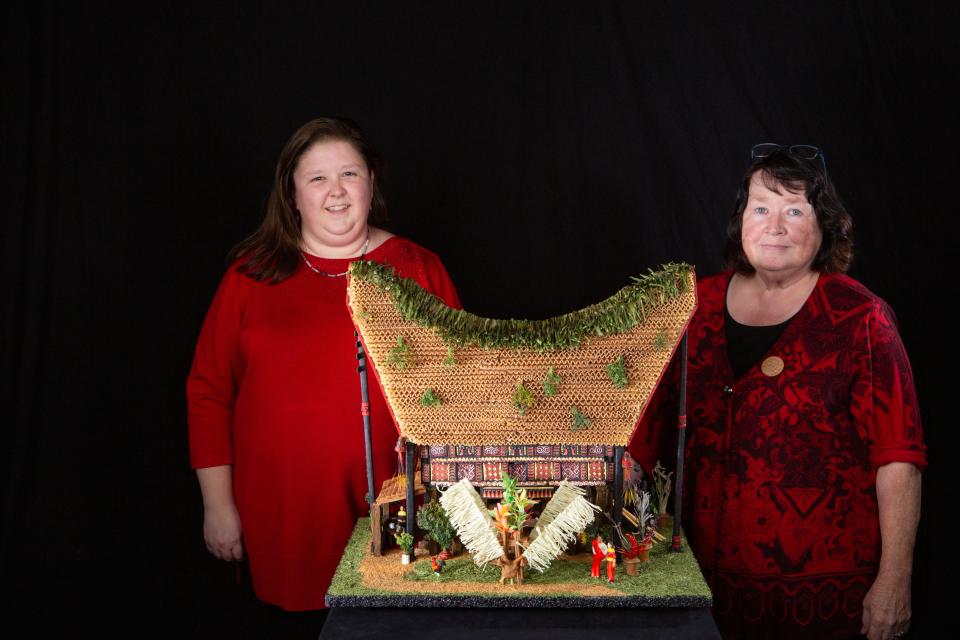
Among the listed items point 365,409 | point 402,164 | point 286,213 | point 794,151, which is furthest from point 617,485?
point 402,164

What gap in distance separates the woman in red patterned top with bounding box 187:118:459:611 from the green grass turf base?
2.26 feet

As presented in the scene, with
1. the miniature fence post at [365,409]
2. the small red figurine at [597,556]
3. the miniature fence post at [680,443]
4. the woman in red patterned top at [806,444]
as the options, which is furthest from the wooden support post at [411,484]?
the woman in red patterned top at [806,444]

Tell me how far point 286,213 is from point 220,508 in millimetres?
1204

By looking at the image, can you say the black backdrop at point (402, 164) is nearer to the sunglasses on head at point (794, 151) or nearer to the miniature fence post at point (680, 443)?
the sunglasses on head at point (794, 151)

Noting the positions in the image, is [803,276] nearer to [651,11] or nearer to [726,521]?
[726,521]

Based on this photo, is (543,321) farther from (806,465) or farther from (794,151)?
(794,151)

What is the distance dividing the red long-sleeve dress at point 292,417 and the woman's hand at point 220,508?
0.06 meters

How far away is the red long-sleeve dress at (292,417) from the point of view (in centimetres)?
388

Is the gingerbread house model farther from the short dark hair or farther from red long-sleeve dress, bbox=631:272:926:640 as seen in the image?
the short dark hair

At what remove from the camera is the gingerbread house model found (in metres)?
3.08

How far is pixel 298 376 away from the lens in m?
3.89

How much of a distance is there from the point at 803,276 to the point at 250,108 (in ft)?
8.55

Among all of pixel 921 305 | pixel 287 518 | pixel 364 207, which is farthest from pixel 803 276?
pixel 287 518

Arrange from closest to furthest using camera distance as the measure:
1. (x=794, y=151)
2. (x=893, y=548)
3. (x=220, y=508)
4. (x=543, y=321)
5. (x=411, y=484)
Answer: (x=543, y=321), (x=411, y=484), (x=893, y=548), (x=794, y=151), (x=220, y=508)
